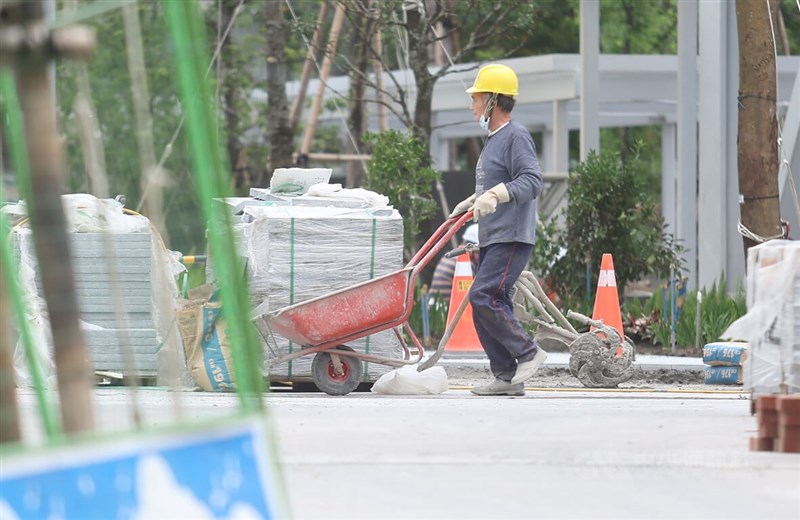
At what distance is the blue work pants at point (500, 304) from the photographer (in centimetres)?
942

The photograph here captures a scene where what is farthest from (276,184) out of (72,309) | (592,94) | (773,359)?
(592,94)

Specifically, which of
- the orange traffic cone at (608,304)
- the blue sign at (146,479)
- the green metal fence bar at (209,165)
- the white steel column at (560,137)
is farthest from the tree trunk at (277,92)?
the blue sign at (146,479)

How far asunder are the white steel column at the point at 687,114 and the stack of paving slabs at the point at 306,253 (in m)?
10.5

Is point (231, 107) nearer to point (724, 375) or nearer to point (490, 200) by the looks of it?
point (724, 375)

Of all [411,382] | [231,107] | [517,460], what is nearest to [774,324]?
[517,460]

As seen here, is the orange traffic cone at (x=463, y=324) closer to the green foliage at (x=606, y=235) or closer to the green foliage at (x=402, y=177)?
the green foliage at (x=606, y=235)

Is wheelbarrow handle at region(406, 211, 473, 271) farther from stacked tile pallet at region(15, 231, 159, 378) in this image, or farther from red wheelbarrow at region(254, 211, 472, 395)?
stacked tile pallet at region(15, 231, 159, 378)

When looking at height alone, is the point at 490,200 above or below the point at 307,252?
above

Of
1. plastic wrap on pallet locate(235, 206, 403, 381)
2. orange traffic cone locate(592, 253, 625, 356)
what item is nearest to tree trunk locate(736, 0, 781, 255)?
orange traffic cone locate(592, 253, 625, 356)

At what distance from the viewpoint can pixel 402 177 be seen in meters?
15.5

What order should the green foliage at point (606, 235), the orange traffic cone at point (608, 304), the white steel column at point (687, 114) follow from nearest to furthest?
the orange traffic cone at point (608, 304)
the green foliage at point (606, 235)
the white steel column at point (687, 114)

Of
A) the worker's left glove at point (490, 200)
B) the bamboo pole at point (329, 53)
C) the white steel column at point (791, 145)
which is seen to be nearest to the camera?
the worker's left glove at point (490, 200)

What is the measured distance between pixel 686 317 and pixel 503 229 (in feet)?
16.5

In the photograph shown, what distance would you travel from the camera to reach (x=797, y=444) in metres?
6.56
